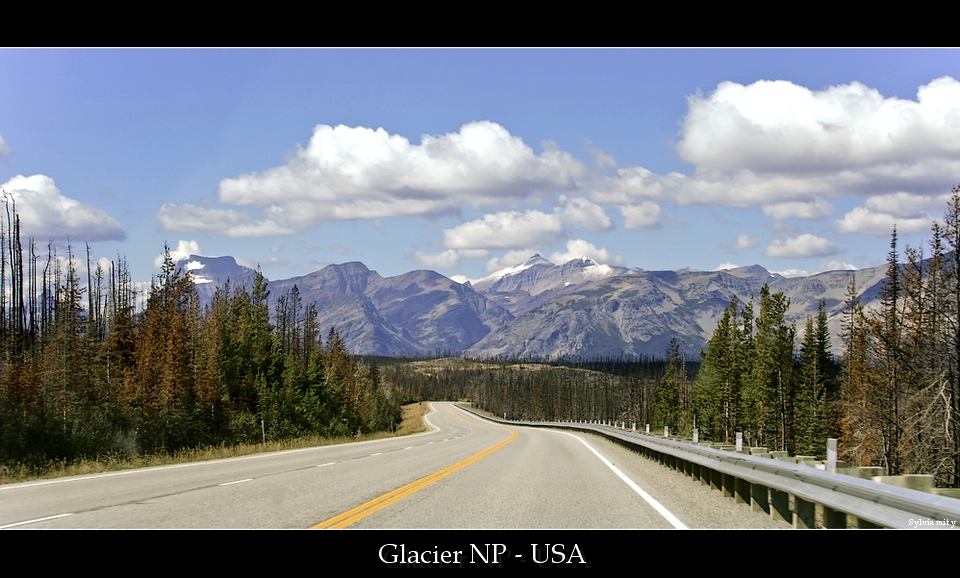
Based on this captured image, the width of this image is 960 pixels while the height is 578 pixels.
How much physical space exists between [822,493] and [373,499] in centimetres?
763

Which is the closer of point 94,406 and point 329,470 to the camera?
point 329,470

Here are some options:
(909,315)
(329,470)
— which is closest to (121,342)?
(329,470)

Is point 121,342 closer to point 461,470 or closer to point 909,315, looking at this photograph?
point 461,470

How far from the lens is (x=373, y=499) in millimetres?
14445

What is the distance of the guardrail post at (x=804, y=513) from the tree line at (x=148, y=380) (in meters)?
22.5

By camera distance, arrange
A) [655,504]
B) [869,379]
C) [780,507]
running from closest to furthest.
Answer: [780,507] → [655,504] → [869,379]

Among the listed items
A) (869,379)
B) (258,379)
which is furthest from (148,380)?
(869,379)

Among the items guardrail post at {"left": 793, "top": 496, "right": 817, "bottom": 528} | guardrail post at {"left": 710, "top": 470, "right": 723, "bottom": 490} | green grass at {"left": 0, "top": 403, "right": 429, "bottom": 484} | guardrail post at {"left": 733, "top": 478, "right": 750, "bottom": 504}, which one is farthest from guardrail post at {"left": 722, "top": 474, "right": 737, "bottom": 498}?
green grass at {"left": 0, "top": 403, "right": 429, "bottom": 484}

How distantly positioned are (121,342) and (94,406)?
1492cm

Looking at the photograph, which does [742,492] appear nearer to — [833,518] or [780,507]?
[780,507]

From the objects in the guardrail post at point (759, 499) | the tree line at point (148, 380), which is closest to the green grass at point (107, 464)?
the tree line at point (148, 380)
